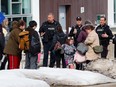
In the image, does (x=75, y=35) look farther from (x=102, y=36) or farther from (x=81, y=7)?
(x=81, y=7)

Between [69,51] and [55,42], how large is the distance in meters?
0.78

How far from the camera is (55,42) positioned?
1834 centimetres

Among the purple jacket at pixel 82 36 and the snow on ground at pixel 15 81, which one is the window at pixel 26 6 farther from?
the snow on ground at pixel 15 81

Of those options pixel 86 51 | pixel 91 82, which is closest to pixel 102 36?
pixel 86 51

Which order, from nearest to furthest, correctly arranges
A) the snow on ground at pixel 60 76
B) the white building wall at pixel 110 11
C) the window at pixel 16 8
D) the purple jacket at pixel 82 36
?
the snow on ground at pixel 60 76, the purple jacket at pixel 82 36, the window at pixel 16 8, the white building wall at pixel 110 11

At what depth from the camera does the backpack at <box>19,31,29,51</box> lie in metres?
16.0

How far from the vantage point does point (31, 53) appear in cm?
1630

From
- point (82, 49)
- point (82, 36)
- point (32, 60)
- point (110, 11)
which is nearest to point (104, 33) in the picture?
point (82, 36)

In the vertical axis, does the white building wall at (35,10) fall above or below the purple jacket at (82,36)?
above

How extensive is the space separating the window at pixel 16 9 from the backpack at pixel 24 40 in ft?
27.5

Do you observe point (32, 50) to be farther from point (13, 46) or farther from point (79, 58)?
point (79, 58)

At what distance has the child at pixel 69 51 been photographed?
58.3 feet

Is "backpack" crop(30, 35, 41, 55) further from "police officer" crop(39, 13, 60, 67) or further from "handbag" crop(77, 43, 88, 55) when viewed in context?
"police officer" crop(39, 13, 60, 67)

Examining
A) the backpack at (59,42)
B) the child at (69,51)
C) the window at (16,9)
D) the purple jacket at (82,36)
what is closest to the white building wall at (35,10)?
the window at (16,9)
